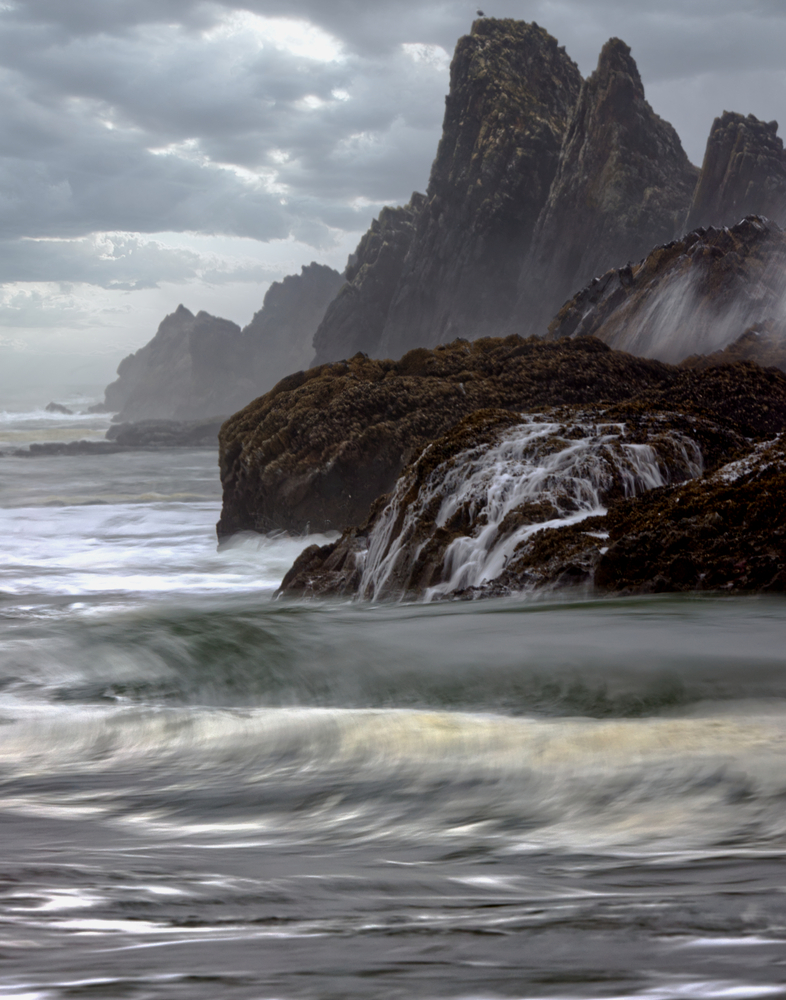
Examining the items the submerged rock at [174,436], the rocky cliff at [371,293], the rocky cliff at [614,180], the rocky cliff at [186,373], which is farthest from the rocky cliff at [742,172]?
the rocky cliff at [186,373]

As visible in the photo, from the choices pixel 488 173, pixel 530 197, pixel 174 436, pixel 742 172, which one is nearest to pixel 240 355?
pixel 488 173

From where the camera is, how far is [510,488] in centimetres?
945

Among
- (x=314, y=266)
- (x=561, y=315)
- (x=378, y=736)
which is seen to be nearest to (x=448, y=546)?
(x=378, y=736)

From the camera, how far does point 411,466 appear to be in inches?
441

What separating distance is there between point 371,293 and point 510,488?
91338mm

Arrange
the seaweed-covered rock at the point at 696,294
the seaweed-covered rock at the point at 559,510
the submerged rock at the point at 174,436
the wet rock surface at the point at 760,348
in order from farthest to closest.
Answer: the submerged rock at the point at 174,436
the seaweed-covered rock at the point at 696,294
the wet rock surface at the point at 760,348
the seaweed-covered rock at the point at 559,510

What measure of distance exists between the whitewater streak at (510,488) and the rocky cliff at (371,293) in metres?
86.2

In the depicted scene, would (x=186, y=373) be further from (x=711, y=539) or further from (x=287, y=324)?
(x=711, y=539)

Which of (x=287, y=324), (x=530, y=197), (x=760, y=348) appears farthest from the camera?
(x=287, y=324)

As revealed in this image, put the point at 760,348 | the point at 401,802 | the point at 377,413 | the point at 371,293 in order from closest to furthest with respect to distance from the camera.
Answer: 1. the point at 401,802
2. the point at 377,413
3. the point at 760,348
4. the point at 371,293

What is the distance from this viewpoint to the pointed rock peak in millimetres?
64812

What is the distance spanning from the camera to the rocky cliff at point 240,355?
509ft

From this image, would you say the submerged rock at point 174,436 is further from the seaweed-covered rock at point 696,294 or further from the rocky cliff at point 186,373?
the rocky cliff at point 186,373

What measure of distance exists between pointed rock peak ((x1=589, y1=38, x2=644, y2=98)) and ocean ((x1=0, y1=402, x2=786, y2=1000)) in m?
69.3
